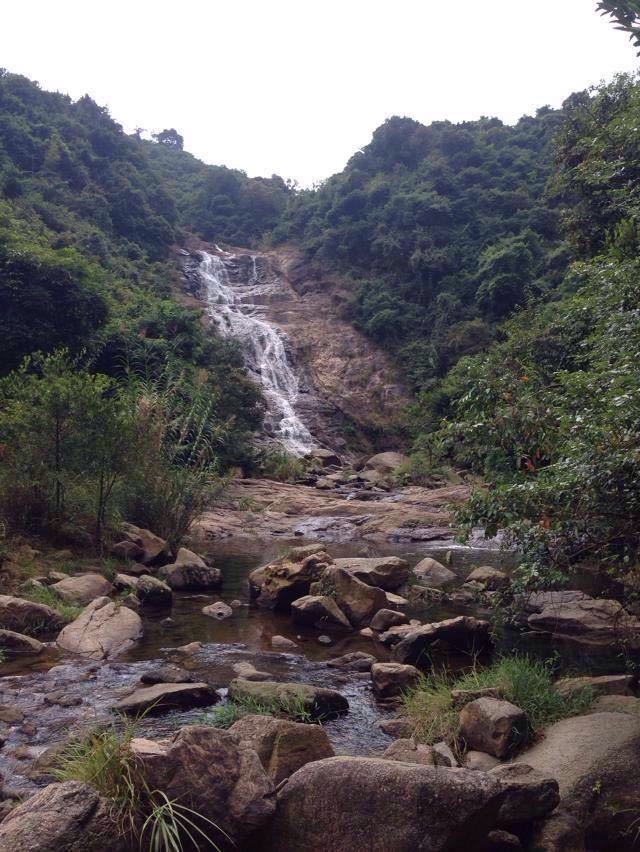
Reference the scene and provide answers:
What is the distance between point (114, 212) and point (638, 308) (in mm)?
48668

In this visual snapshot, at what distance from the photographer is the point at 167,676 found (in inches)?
279

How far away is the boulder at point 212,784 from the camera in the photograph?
3.83m

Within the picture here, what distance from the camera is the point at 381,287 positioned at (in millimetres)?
47406

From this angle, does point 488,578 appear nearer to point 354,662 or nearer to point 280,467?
point 354,662

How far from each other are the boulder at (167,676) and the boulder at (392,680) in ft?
6.42

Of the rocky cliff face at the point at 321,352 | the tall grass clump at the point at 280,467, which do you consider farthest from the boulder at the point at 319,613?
the rocky cliff face at the point at 321,352

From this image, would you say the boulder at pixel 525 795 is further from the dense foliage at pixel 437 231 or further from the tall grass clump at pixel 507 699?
the dense foliage at pixel 437 231

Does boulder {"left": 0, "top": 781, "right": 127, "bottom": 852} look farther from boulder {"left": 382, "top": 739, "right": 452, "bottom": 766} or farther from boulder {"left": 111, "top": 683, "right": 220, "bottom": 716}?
boulder {"left": 111, "top": 683, "right": 220, "bottom": 716}

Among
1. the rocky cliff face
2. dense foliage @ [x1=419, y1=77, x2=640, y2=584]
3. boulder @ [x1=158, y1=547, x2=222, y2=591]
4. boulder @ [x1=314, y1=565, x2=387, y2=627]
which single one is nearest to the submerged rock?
dense foliage @ [x1=419, y1=77, x2=640, y2=584]

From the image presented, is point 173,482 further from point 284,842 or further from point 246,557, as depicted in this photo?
point 284,842

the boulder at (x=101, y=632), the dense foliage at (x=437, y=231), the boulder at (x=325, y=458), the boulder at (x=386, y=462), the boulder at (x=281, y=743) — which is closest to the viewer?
the boulder at (x=281, y=743)

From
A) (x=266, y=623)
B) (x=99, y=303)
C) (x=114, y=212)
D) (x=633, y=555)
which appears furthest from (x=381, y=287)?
(x=633, y=555)

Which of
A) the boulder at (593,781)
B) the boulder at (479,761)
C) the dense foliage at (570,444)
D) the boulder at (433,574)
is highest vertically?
the dense foliage at (570,444)

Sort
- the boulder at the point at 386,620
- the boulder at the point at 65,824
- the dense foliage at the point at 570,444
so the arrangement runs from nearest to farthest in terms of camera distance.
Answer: the boulder at the point at 65,824 < the dense foliage at the point at 570,444 < the boulder at the point at 386,620
